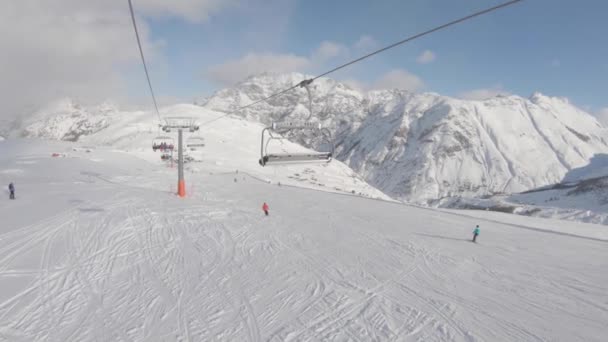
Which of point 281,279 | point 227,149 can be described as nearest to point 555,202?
point 281,279

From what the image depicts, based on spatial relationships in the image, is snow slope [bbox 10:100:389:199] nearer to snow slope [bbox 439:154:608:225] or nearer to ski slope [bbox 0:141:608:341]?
snow slope [bbox 439:154:608:225]

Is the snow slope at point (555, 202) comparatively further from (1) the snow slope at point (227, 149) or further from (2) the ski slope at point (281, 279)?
(2) the ski slope at point (281, 279)

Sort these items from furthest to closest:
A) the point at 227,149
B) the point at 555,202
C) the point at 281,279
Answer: the point at 227,149
the point at 555,202
the point at 281,279

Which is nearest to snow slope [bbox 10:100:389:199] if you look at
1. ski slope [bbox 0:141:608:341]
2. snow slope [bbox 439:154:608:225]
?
snow slope [bbox 439:154:608:225]

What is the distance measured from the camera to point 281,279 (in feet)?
34.2

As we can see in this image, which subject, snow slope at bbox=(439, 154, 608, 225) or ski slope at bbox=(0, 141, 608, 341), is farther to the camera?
snow slope at bbox=(439, 154, 608, 225)

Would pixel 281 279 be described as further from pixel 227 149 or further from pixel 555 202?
pixel 227 149

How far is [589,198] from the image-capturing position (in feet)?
265

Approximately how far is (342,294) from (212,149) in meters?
106

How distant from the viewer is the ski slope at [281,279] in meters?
7.74

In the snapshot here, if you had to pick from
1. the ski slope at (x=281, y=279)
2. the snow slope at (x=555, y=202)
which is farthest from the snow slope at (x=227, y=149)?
the ski slope at (x=281, y=279)

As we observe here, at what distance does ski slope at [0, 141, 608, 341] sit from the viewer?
774 cm

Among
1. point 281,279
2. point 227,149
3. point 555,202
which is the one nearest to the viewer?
point 281,279

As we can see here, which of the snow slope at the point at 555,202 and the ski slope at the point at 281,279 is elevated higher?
the ski slope at the point at 281,279
